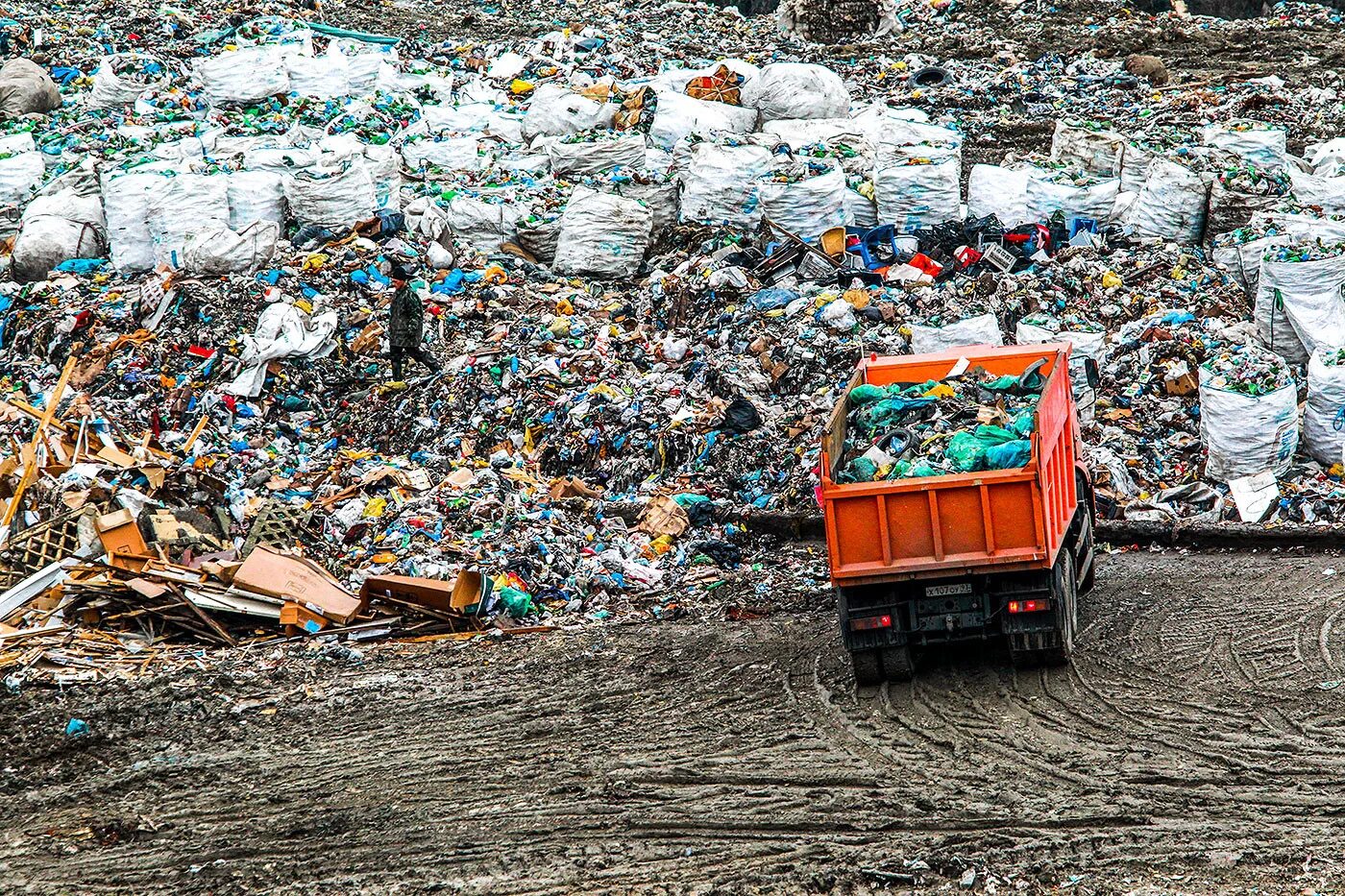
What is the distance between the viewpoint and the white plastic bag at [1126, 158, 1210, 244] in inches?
484

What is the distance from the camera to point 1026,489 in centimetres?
665

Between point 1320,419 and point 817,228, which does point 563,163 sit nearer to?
point 817,228

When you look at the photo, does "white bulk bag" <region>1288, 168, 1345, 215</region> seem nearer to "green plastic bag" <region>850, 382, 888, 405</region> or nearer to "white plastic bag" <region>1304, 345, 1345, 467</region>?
"white plastic bag" <region>1304, 345, 1345, 467</region>

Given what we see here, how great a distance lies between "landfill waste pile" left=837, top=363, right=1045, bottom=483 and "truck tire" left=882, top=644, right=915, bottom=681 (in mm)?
876

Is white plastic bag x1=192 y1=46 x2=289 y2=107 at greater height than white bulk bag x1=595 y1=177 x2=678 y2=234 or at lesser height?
greater

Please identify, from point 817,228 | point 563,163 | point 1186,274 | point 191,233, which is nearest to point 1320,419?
point 1186,274

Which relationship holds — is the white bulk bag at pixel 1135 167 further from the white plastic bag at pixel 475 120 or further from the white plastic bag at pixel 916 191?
the white plastic bag at pixel 475 120

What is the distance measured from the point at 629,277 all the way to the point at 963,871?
834cm

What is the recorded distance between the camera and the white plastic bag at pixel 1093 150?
13.1m

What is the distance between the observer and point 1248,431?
988 centimetres

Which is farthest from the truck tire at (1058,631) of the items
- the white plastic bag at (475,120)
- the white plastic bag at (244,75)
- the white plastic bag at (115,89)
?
the white plastic bag at (115,89)

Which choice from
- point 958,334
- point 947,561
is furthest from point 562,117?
point 947,561

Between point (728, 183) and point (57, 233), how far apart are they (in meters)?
6.25

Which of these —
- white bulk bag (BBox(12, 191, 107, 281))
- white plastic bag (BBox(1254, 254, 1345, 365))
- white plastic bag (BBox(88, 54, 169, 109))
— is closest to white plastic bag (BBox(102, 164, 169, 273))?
white bulk bag (BBox(12, 191, 107, 281))
